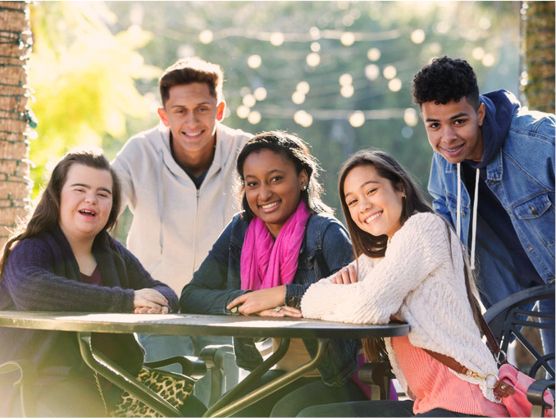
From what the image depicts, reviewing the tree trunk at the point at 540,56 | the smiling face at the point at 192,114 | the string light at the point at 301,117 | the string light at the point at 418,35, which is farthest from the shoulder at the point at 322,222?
the string light at the point at 418,35

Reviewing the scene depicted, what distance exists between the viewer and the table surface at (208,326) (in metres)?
2.92

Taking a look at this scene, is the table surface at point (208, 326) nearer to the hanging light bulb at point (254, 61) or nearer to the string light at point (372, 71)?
the hanging light bulb at point (254, 61)

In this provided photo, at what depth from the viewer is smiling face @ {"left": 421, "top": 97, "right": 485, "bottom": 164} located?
3.88 metres

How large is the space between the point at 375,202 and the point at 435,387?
2.00 feet

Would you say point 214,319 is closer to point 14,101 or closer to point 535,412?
point 535,412

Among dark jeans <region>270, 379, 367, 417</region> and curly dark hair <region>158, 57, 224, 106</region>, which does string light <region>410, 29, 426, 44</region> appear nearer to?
curly dark hair <region>158, 57, 224, 106</region>

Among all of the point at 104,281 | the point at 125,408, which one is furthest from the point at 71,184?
the point at 125,408

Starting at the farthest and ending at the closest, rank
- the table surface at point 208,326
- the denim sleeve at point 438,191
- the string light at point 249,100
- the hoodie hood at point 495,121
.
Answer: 1. the string light at point 249,100
2. the denim sleeve at point 438,191
3. the hoodie hood at point 495,121
4. the table surface at point 208,326

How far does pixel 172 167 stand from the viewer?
16.0 feet

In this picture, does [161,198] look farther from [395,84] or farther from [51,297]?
[395,84]

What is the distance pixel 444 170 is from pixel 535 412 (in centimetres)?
149

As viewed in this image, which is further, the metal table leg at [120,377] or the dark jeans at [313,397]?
the dark jeans at [313,397]

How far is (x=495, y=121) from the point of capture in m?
4.03

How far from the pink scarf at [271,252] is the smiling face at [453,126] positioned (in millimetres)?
547
